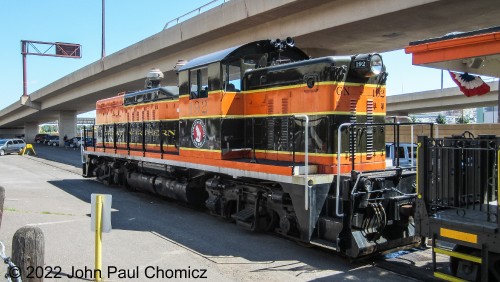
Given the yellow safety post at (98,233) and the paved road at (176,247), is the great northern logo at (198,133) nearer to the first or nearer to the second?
the paved road at (176,247)

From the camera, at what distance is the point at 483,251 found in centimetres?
483

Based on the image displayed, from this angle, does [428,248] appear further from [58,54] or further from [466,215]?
[58,54]

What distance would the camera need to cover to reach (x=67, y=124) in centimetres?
6081

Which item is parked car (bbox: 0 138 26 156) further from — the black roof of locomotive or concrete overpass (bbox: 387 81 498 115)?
concrete overpass (bbox: 387 81 498 115)

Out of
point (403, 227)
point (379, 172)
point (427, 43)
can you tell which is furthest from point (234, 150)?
point (427, 43)

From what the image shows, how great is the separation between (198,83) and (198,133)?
44.3 inches

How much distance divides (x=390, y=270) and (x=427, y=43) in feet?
10.8

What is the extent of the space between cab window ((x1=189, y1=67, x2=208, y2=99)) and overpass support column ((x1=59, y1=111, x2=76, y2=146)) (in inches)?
2181

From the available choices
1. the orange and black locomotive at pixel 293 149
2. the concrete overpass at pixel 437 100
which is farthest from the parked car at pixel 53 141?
the orange and black locomotive at pixel 293 149

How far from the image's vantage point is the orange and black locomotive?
22.5 ft

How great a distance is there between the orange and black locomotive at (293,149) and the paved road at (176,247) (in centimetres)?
37

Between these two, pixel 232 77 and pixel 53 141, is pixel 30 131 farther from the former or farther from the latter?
pixel 232 77

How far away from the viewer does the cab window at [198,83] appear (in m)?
9.37

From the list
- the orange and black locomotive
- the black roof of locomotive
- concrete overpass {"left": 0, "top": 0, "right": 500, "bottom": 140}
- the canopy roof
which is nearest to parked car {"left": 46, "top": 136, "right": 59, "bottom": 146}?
concrete overpass {"left": 0, "top": 0, "right": 500, "bottom": 140}
